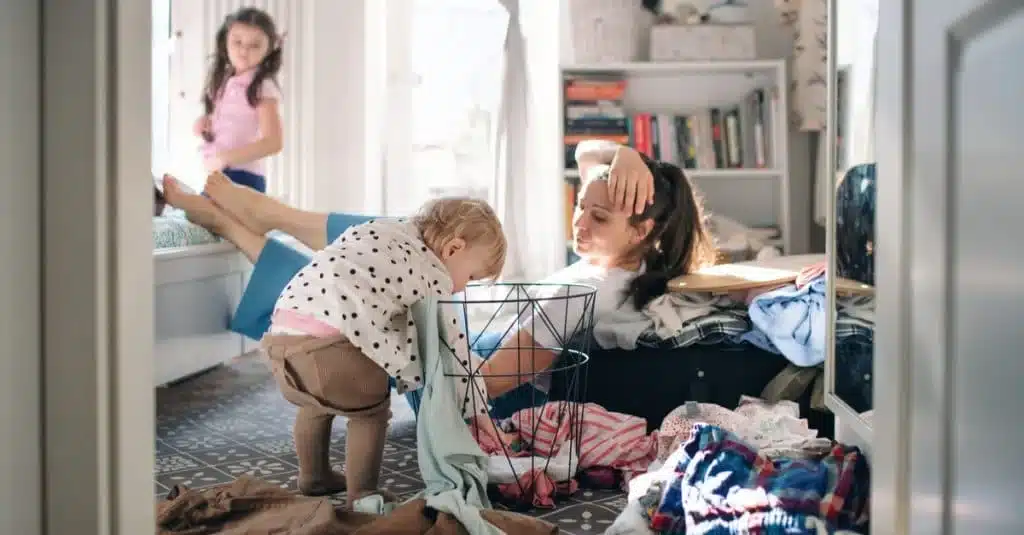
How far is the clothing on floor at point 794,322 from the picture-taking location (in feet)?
6.63

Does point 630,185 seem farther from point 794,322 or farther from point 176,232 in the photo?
point 176,232

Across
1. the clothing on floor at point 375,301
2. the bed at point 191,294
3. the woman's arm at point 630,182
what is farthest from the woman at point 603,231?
the clothing on floor at point 375,301

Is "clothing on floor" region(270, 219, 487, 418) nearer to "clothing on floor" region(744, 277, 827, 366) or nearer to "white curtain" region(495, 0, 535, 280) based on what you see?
"clothing on floor" region(744, 277, 827, 366)

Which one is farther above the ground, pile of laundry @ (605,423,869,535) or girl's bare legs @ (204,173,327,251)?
girl's bare legs @ (204,173,327,251)

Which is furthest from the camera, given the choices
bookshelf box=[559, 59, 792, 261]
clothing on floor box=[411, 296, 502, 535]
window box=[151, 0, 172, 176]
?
bookshelf box=[559, 59, 792, 261]

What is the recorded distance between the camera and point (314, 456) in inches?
69.7

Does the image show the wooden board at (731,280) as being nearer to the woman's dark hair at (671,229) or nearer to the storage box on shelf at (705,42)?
the woman's dark hair at (671,229)

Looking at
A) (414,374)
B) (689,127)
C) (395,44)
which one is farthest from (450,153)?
(414,374)

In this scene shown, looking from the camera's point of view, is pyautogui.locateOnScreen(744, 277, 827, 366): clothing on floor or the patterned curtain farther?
the patterned curtain

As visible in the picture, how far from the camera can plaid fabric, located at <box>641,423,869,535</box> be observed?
1262mm
